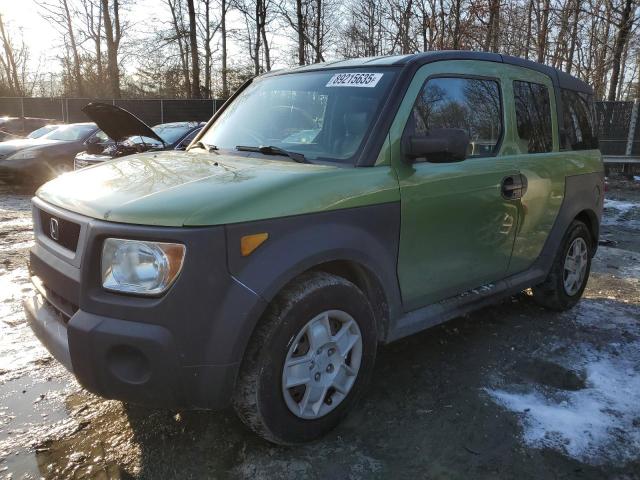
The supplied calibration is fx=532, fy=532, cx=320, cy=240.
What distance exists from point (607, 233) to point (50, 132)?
1179 cm

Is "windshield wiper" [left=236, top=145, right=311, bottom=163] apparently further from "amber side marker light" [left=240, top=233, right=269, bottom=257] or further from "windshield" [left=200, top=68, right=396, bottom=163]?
"amber side marker light" [left=240, top=233, right=269, bottom=257]

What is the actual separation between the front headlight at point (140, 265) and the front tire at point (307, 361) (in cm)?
46

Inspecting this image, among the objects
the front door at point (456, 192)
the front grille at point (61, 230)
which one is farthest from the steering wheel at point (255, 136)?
the front grille at point (61, 230)

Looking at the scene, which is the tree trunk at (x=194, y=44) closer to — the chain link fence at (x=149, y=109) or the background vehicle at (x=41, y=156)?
the chain link fence at (x=149, y=109)

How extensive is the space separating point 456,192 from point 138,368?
197 centimetres

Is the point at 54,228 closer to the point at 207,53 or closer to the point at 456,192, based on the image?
the point at 456,192

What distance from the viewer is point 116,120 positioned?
4031 mm

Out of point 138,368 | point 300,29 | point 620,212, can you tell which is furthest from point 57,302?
point 300,29

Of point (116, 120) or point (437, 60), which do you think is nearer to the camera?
point (437, 60)

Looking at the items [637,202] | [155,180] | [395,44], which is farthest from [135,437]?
[395,44]

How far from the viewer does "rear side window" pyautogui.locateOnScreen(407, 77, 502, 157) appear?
304cm

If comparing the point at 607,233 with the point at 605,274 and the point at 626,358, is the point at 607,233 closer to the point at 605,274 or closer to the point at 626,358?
the point at 605,274

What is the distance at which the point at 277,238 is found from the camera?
89.4 inches

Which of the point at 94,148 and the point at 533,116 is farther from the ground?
the point at 533,116
